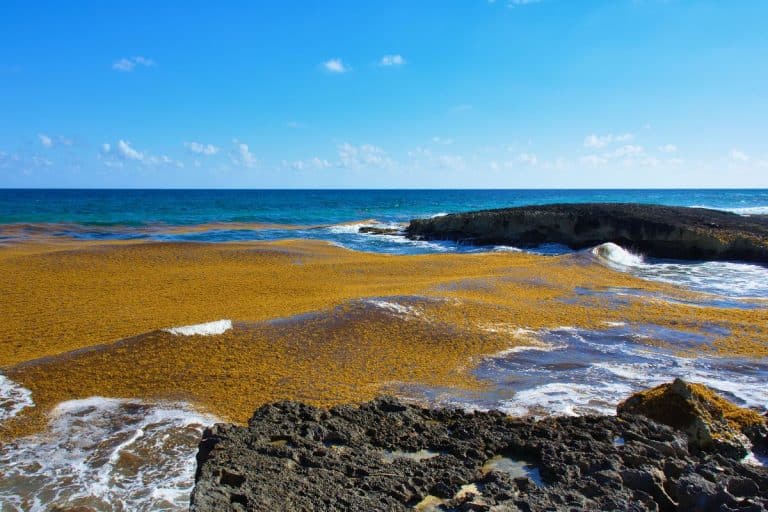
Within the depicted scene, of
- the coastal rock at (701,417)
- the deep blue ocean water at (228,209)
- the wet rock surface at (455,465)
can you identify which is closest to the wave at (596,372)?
the coastal rock at (701,417)

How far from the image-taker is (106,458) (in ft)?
23.7

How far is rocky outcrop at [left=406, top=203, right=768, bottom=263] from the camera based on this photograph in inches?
1146

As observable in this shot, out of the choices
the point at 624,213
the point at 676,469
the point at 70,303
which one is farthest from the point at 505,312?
the point at 624,213

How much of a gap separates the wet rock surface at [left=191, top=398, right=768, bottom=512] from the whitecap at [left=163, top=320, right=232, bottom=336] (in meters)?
5.47

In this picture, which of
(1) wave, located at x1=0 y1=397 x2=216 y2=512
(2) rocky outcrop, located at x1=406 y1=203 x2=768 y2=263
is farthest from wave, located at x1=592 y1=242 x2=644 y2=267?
(1) wave, located at x1=0 y1=397 x2=216 y2=512

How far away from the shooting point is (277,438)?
21.5 feet

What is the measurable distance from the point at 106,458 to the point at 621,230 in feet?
107

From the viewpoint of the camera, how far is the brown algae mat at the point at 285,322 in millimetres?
9953

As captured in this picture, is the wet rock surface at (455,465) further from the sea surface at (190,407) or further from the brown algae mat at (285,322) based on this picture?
the brown algae mat at (285,322)

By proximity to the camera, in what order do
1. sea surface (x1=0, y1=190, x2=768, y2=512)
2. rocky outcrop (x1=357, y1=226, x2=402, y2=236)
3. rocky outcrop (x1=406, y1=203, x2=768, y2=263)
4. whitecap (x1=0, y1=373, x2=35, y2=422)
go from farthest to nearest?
rocky outcrop (x1=357, y1=226, x2=402, y2=236)
rocky outcrop (x1=406, y1=203, x2=768, y2=263)
whitecap (x1=0, y1=373, x2=35, y2=422)
sea surface (x1=0, y1=190, x2=768, y2=512)

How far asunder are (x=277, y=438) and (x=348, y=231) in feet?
139

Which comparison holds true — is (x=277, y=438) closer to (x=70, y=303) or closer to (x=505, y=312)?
(x=505, y=312)

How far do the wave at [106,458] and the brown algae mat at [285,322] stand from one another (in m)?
0.51

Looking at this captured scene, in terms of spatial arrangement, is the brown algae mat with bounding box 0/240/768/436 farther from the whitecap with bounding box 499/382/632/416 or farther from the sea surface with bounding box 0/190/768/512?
the whitecap with bounding box 499/382/632/416
